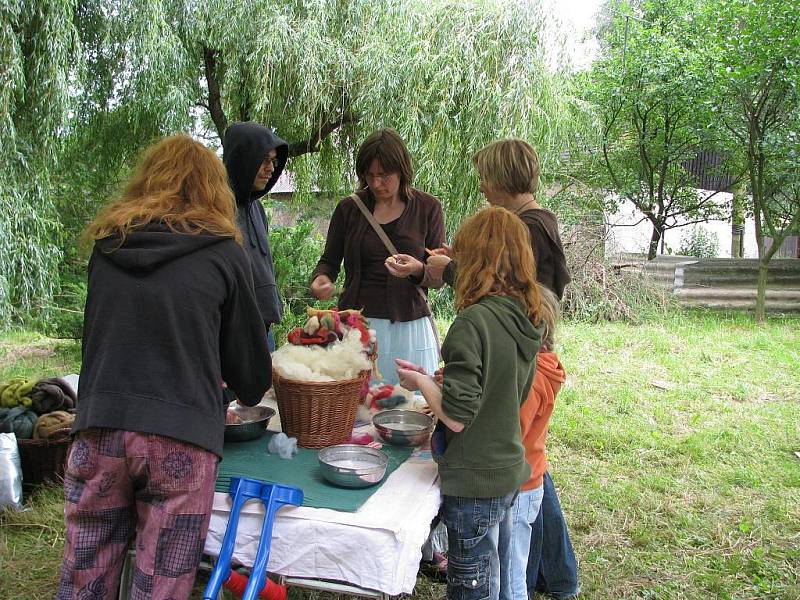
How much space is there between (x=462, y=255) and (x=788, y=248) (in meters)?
17.9

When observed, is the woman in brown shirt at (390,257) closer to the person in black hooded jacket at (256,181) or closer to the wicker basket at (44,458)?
the person in black hooded jacket at (256,181)

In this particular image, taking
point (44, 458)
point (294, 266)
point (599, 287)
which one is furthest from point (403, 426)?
point (599, 287)

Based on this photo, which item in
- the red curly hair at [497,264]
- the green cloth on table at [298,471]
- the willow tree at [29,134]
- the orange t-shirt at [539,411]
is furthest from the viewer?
the willow tree at [29,134]

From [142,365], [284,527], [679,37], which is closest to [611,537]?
[284,527]

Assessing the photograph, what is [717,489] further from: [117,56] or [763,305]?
[763,305]

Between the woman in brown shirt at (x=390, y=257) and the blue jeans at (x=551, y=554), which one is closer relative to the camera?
the blue jeans at (x=551, y=554)

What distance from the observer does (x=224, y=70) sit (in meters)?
5.37

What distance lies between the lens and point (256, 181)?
2463 mm

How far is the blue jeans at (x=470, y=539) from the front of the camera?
176 centimetres

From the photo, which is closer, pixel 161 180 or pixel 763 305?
pixel 161 180

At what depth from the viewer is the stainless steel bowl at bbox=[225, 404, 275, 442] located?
1987mm

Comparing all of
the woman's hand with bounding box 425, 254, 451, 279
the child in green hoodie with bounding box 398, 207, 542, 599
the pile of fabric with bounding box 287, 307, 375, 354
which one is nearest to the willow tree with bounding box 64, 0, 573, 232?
the woman's hand with bounding box 425, 254, 451, 279

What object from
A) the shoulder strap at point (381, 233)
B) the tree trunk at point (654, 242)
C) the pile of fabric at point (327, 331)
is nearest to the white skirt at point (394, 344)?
the shoulder strap at point (381, 233)

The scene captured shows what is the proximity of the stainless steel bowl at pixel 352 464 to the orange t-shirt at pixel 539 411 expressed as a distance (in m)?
0.48
